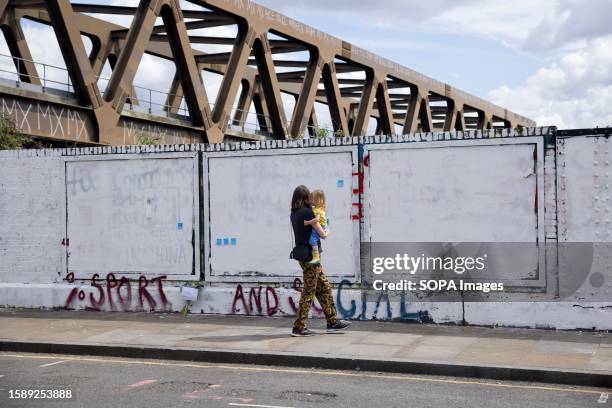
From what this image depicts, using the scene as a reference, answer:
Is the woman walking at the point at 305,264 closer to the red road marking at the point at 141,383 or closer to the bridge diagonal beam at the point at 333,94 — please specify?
the red road marking at the point at 141,383

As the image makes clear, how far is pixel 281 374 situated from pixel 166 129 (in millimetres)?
22046

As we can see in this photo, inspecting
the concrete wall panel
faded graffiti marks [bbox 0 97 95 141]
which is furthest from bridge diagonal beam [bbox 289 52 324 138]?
the concrete wall panel

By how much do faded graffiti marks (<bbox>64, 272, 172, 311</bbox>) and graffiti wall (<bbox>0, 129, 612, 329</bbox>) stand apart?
2cm

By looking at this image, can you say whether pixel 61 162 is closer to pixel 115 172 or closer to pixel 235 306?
pixel 115 172

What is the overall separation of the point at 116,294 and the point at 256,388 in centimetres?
626

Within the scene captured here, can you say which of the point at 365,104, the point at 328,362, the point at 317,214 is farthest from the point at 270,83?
the point at 328,362

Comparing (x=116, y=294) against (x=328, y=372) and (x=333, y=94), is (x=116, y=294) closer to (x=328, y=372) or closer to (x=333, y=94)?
(x=328, y=372)

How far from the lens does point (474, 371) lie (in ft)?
28.6

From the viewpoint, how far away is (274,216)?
42.5ft

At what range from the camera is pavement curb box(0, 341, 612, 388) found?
8.37 meters

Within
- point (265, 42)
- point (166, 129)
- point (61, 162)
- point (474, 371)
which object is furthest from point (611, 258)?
point (265, 42)

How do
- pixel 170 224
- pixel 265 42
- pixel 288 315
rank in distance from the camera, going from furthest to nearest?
1. pixel 265 42
2. pixel 170 224
3. pixel 288 315

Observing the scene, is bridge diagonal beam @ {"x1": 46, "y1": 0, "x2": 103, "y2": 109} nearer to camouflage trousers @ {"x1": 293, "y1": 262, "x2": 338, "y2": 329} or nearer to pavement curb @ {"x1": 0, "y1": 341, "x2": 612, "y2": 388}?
pavement curb @ {"x1": 0, "y1": 341, "x2": 612, "y2": 388}

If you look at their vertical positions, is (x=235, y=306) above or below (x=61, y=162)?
below
